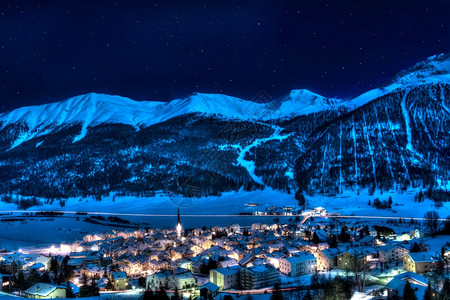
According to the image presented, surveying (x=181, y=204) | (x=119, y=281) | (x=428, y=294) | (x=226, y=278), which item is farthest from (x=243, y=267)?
(x=181, y=204)

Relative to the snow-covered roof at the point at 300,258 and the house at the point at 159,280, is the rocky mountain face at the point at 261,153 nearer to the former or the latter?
the snow-covered roof at the point at 300,258

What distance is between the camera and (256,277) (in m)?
21.7

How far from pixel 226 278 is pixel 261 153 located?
7912cm

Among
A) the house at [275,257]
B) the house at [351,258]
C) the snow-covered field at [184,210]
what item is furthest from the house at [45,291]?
the snow-covered field at [184,210]

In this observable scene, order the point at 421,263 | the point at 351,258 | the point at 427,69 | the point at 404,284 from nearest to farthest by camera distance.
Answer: the point at 404,284
the point at 421,263
the point at 351,258
the point at 427,69

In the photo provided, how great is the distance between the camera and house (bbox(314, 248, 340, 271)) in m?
24.9

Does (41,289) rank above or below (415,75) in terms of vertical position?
below

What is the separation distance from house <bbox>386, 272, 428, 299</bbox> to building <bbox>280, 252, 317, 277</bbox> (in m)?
6.61

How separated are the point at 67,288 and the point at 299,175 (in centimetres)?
7026

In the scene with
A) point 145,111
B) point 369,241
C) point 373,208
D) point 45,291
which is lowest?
point 45,291

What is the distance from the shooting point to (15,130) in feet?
582

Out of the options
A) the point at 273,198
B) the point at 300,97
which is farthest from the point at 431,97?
the point at 300,97

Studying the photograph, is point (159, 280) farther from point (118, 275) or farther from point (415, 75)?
point (415, 75)

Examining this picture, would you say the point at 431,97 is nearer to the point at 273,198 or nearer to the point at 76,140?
the point at 273,198
